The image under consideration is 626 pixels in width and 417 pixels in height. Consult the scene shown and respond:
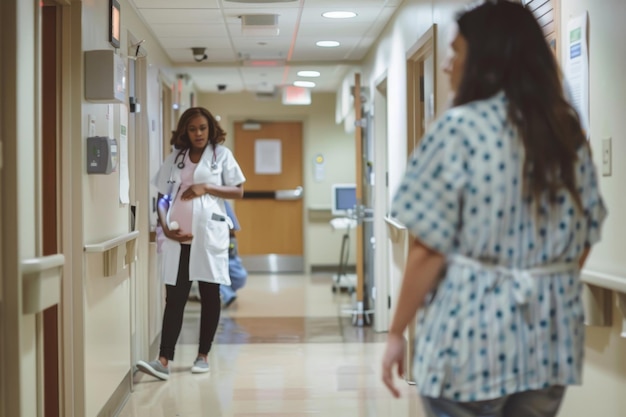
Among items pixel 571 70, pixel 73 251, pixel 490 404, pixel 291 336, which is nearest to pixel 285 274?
pixel 291 336

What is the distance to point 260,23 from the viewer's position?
5.57 meters

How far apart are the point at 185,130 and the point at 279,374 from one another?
1469mm

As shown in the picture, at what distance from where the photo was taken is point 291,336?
620cm

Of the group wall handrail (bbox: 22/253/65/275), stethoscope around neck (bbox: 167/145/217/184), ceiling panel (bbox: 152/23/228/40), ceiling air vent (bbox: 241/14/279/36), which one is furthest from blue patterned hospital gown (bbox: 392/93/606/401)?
ceiling panel (bbox: 152/23/228/40)

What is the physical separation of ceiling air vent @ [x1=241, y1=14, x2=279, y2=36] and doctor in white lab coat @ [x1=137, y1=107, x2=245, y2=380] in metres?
0.91

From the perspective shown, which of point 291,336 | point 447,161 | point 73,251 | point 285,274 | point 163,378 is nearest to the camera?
point 447,161

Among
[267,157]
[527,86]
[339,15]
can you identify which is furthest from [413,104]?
[267,157]

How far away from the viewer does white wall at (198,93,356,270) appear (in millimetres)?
10781

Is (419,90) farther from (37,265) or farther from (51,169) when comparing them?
(37,265)

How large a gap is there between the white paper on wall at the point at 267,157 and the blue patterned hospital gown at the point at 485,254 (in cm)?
968

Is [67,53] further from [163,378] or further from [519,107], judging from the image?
[519,107]

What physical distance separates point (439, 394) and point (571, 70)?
1.49 m

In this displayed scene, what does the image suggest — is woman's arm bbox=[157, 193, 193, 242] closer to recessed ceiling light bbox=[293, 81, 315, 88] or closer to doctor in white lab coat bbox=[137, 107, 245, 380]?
doctor in white lab coat bbox=[137, 107, 245, 380]

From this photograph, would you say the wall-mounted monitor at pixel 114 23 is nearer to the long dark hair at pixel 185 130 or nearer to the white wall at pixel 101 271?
the white wall at pixel 101 271
